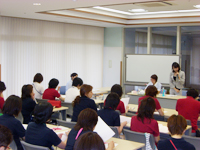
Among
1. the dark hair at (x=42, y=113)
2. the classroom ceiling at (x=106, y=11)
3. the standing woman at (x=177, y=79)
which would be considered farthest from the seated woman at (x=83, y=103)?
the standing woman at (x=177, y=79)

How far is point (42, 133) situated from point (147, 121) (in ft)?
4.73

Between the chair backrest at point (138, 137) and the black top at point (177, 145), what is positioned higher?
the black top at point (177, 145)

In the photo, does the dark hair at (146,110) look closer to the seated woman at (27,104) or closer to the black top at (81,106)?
the black top at (81,106)

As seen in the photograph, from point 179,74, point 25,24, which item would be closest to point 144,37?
point 179,74

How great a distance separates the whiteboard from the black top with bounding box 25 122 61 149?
22.7 feet

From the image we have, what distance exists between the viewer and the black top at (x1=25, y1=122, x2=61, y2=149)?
2920 millimetres

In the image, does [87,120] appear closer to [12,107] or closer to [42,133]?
[42,133]

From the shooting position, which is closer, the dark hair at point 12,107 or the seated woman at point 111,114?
the dark hair at point 12,107

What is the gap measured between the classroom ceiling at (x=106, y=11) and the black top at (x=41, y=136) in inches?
120

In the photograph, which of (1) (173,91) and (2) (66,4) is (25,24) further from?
(1) (173,91)

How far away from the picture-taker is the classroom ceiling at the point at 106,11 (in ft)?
18.2

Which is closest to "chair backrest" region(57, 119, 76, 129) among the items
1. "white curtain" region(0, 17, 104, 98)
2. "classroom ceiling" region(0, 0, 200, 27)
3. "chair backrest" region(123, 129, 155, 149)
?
"chair backrest" region(123, 129, 155, 149)

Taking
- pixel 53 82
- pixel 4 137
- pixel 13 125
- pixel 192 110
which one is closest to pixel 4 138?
pixel 4 137

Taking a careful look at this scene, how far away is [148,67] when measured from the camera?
9602 mm
